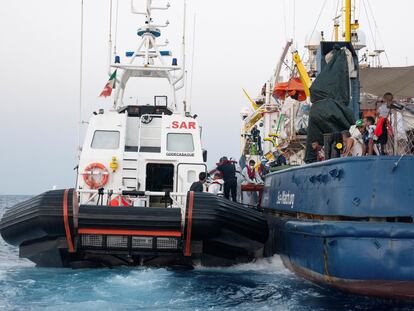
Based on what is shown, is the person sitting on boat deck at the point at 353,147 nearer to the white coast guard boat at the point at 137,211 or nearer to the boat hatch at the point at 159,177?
the white coast guard boat at the point at 137,211

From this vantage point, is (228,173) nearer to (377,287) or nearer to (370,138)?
(370,138)

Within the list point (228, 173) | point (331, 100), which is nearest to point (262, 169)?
point (228, 173)

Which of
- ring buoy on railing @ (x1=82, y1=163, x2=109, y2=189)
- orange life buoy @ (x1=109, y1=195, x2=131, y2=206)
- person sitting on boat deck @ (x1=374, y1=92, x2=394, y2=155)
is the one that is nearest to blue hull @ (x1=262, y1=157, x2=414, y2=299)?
person sitting on boat deck @ (x1=374, y1=92, x2=394, y2=155)

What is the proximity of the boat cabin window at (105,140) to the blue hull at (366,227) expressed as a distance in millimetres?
5346

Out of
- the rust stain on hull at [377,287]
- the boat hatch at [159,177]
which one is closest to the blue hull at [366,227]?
the rust stain on hull at [377,287]

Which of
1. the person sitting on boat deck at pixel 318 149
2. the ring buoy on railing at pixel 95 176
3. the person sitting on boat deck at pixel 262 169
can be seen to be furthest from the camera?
the person sitting on boat deck at pixel 262 169

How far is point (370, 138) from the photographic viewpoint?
334 inches

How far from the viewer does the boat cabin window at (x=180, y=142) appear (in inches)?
501

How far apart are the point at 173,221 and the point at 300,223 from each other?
2.03m

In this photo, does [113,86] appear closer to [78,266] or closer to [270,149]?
[78,266]

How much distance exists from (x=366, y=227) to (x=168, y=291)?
280cm

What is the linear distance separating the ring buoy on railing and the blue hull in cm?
486

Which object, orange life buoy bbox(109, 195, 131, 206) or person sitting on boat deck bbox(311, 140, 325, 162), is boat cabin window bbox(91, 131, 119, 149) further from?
A: person sitting on boat deck bbox(311, 140, 325, 162)

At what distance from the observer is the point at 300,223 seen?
902 cm
